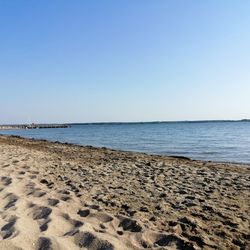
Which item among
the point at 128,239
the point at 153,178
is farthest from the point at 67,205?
the point at 153,178

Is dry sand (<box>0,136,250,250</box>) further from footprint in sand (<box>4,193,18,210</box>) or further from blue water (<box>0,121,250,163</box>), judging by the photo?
blue water (<box>0,121,250,163</box>)

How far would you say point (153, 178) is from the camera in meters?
9.38

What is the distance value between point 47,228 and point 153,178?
514cm

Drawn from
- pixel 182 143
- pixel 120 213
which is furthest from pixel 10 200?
pixel 182 143

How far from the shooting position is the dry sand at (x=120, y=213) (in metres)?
4.24

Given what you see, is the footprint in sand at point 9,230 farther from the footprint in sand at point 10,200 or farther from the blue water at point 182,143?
the blue water at point 182,143

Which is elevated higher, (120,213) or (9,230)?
(9,230)

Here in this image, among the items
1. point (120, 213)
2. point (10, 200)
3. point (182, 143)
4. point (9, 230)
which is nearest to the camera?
point (9, 230)

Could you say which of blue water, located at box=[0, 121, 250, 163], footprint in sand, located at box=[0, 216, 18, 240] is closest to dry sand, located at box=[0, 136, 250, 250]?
footprint in sand, located at box=[0, 216, 18, 240]

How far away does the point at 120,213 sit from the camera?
18.1ft

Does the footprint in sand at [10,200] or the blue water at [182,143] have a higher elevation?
the footprint in sand at [10,200]

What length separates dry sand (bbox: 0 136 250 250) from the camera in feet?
13.9

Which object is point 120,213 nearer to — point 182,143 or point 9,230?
point 9,230

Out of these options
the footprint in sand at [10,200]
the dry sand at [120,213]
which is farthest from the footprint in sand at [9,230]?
the footprint in sand at [10,200]
